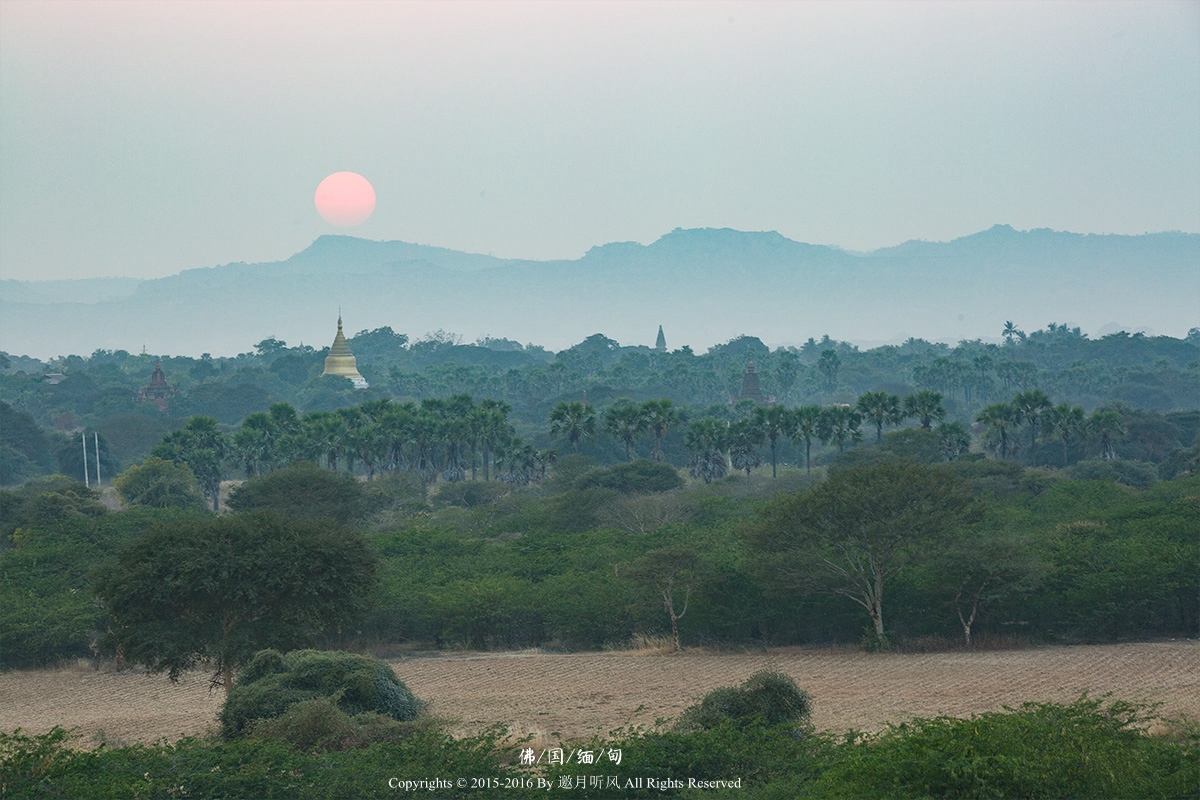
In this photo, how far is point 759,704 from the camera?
2266cm

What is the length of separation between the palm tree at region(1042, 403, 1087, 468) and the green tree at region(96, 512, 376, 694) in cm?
5142

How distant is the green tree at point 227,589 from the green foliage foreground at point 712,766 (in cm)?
802

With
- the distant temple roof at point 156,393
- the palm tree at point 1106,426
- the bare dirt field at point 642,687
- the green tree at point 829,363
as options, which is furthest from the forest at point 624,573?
the green tree at point 829,363

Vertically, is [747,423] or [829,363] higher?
[829,363]

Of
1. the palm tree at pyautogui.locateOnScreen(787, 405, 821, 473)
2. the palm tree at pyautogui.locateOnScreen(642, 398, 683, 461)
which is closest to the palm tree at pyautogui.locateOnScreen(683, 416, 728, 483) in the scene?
the palm tree at pyautogui.locateOnScreen(642, 398, 683, 461)

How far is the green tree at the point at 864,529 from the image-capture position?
34781mm

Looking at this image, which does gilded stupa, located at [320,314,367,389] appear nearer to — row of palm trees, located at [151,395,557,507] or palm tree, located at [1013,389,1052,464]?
row of palm trees, located at [151,395,557,507]

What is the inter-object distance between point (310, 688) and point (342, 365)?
134 m

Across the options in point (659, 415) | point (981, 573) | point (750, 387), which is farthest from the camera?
point (750, 387)

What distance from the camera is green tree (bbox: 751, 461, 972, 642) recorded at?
3478 centimetres

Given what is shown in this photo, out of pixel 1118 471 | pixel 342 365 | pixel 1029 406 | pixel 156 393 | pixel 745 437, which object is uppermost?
pixel 342 365

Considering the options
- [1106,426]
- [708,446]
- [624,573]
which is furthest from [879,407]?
[624,573]

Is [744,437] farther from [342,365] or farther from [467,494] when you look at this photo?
[342,365]

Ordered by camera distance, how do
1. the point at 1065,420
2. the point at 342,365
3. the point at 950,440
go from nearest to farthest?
1. the point at 950,440
2. the point at 1065,420
3. the point at 342,365
